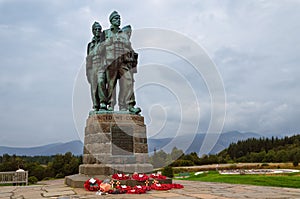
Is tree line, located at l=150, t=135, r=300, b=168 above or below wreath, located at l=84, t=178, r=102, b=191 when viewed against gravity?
above

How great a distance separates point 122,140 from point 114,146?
0.35 metres

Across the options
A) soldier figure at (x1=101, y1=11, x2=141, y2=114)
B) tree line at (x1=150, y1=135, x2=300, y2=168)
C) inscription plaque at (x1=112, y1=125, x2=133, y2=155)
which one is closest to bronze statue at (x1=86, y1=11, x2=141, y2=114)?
soldier figure at (x1=101, y1=11, x2=141, y2=114)

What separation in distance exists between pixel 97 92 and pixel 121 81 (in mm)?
979

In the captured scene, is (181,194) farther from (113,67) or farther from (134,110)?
(113,67)

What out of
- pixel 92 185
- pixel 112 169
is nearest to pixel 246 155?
pixel 112 169

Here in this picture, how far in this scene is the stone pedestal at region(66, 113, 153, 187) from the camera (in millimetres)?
10133

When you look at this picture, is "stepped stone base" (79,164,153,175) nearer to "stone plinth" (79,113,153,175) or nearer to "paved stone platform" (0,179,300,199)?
"stone plinth" (79,113,153,175)

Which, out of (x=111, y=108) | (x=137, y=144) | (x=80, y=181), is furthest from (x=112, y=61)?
(x=80, y=181)

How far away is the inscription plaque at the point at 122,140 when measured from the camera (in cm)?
1042

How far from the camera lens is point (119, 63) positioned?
11.6m

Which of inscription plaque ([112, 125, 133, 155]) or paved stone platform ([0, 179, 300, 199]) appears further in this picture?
inscription plaque ([112, 125, 133, 155])

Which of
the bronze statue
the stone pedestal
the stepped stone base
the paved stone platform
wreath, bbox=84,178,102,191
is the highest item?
the bronze statue

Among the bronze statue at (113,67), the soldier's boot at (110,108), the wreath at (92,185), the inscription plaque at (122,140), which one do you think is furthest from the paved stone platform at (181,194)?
the bronze statue at (113,67)

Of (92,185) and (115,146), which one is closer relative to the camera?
(92,185)
